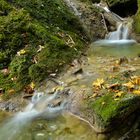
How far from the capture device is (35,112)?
6.38m

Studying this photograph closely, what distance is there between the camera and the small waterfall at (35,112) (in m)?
5.89

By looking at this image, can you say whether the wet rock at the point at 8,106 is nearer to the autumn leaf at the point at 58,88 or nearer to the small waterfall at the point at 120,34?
the autumn leaf at the point at 58,88

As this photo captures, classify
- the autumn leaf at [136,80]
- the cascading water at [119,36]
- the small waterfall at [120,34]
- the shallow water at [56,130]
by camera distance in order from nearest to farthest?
the shallow water at [56,130]
the autumn leaf at [136,80]
the cascading water at [119,36]
the small waterfall at [120,34]

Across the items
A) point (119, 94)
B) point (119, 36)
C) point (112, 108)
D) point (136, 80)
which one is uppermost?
point (119, 36)

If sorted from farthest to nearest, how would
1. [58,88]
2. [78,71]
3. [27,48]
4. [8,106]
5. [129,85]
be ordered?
[27,48], [78,71], [8,106], [58,88], [129,85]

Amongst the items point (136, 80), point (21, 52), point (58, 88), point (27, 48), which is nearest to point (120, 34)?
point (27, 48)

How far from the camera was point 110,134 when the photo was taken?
16.9 ft

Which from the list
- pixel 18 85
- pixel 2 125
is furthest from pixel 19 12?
pixel 2 125

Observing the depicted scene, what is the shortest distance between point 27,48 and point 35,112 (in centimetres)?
227

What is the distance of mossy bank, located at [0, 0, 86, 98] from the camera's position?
24.0 feet

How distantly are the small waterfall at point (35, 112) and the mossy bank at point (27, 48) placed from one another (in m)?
0.66

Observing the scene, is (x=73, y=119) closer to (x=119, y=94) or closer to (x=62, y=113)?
(x=62, y=113)

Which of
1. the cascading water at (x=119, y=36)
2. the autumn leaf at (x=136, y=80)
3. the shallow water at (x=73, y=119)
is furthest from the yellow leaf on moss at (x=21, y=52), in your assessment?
the cascading water at (x=119, y=36)

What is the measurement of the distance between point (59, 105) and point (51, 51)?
2.07m
